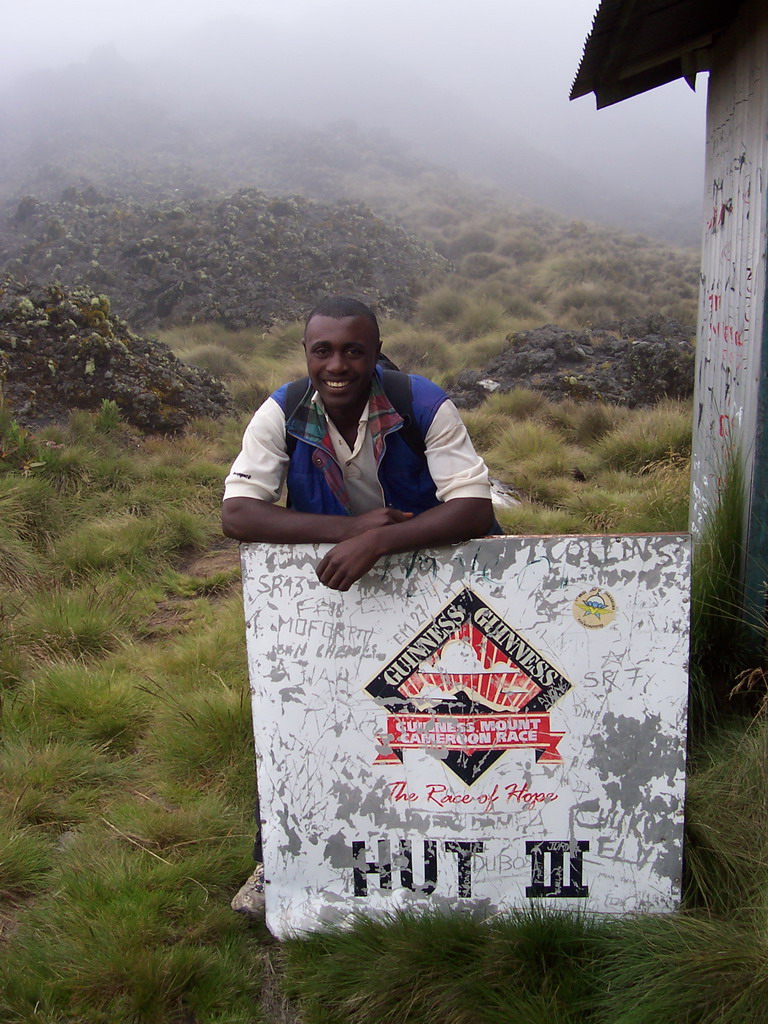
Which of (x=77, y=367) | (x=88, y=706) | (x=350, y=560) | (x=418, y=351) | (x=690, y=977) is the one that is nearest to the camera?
(x=690, y=977)

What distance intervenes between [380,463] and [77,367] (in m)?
7.10

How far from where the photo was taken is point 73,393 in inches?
336

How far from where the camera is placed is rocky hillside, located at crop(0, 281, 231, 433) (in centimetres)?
841

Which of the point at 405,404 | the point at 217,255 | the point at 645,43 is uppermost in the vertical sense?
the point at 217,255

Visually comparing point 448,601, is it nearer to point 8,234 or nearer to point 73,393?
point 73,393

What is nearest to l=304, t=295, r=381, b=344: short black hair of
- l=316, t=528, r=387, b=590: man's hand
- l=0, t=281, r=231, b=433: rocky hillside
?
l=316, t=528, r=387, b=590: man's hand

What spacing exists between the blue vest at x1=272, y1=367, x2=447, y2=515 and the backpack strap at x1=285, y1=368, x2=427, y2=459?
12 mm

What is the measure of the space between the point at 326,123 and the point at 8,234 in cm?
3443

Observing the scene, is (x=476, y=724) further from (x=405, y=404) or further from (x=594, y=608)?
(x=405, y=404)

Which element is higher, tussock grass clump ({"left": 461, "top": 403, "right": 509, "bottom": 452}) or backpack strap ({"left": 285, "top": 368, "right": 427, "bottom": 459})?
tussock grass clump ({"left": 461, "top": 403, "right": 509, "bottom": 452})

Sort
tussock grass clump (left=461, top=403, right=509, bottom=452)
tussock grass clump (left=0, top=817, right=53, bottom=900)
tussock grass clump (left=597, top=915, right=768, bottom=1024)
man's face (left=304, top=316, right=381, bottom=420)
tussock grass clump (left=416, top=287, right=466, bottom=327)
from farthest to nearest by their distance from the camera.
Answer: tussock grass clump (left=416, top=287, right=466, bottom=327) → tussock grass clump (left=461, top=403, right=509, bottom=452) → tussock grass clump (left=0, top=817, right=53, bottom=900) → man's face (left=304, top=316, right=381, bottom=420) → tussock grass clump (left=597, top=915, right=768, bottom=1024)

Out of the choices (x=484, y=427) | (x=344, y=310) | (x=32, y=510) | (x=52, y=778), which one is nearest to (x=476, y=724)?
(x=344, y=310)

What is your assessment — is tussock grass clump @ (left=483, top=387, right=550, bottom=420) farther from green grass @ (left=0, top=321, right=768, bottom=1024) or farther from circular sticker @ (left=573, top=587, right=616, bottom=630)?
circular sticker @ (left=573, top=587, right=616, bottom=630)

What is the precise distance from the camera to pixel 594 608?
86.9 inches
